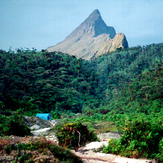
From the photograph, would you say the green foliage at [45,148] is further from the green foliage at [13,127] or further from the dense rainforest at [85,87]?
the dense rainforest at [85,87]

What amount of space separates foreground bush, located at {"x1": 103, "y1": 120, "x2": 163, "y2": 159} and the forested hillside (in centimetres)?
1792

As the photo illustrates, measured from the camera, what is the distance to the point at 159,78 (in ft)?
93.7

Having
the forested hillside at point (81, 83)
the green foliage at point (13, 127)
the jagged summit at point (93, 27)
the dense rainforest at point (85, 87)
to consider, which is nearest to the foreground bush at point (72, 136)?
the green foliage at point (13, 127)

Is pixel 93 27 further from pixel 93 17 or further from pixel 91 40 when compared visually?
pixel 91 40

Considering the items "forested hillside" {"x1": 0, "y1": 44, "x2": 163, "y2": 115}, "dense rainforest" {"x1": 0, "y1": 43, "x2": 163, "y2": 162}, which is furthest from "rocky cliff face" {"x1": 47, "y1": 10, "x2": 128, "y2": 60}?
"dense rainforest" {"x1": 0, "y1": 43, "x2": 163, "y2": 162}

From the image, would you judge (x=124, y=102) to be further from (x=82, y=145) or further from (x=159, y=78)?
(x=82, y=145)

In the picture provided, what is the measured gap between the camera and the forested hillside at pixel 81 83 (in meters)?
26.8

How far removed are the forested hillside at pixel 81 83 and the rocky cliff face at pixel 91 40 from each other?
1662 centimetres

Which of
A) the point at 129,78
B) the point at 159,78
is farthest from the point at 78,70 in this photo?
the point at 159,78

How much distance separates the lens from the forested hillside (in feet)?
87.9

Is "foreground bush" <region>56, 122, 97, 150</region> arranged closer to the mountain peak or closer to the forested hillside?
the forested hillside

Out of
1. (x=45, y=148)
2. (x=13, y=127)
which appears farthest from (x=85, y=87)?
(x=45, y=148)

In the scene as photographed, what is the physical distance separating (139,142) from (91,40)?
79.9m

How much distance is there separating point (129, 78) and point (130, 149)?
3377 centimetres
